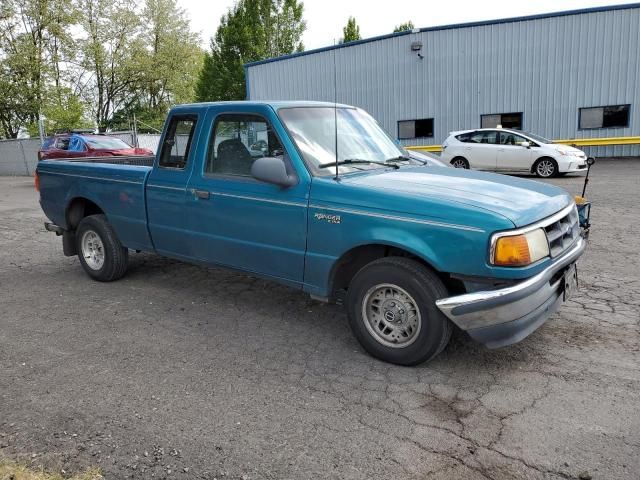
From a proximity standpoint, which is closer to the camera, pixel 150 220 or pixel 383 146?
pixel 383 146

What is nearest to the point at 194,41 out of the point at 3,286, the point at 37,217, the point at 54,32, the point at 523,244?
the point at 54,32

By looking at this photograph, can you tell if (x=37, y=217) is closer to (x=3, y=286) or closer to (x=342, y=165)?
(x=3, y=286)

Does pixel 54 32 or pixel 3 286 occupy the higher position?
pixel 54 32

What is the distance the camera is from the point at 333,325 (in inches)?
183

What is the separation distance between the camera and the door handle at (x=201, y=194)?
4688 mm

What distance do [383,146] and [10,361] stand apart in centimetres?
350

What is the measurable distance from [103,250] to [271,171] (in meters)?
2.89

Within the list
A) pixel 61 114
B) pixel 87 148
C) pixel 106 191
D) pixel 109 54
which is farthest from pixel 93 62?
pixel 106 191

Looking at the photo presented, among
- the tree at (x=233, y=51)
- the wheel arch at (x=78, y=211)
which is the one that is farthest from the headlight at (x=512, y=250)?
the tree at (x=233, y=51)

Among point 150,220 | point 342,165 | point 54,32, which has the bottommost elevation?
point 150,220

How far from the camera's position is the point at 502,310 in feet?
10.9

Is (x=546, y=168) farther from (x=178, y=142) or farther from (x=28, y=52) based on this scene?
(x=28, y=52)

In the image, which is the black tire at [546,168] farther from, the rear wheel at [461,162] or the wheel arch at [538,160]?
the rear wheel at [461,162]

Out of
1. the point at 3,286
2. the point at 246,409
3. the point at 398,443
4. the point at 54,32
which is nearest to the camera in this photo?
the point at 398,443
